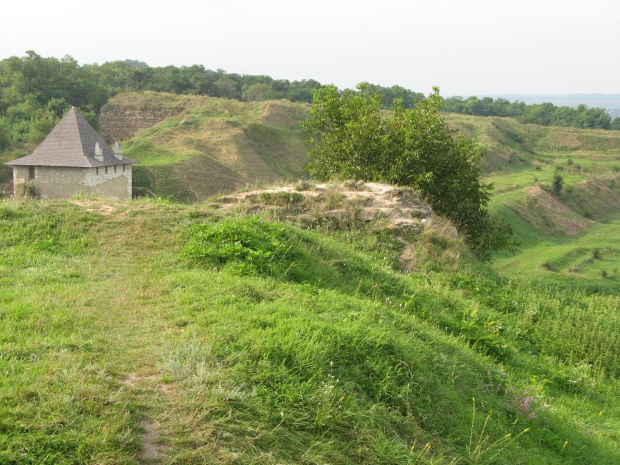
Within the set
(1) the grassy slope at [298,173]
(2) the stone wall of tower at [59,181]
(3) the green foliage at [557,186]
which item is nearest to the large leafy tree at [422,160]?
(1) the grassy slope at [298,173]

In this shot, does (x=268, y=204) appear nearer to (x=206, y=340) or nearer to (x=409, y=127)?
(x=409, y=127)

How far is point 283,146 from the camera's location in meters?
47.1

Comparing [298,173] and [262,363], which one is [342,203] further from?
[298,173]

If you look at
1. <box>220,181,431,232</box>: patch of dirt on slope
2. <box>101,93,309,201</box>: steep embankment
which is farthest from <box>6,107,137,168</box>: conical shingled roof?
<box>220,181,431,232</box>: patch of dirt on slope

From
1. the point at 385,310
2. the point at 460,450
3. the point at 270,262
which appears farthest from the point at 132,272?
the point at 460,450

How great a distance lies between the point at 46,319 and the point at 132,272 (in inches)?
70.9

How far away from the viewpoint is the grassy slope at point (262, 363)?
9.39ft

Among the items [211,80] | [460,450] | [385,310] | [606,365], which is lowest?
[606,365]

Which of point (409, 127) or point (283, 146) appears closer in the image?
point (409, 127)

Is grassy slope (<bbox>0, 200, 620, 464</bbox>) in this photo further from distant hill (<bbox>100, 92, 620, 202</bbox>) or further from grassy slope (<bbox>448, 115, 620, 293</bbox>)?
distant hill (<bbox>100, 92, 620, 202</bbox>)

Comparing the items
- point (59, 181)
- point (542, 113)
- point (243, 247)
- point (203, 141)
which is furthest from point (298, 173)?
point (542, 113)

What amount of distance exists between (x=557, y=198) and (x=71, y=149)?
129 ft

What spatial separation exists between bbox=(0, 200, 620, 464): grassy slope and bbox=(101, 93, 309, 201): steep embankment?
2437 cm

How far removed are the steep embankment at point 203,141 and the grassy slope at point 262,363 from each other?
960 inches
